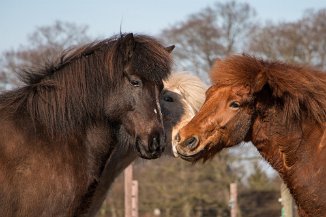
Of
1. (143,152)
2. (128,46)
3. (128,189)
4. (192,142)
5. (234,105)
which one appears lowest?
(128,189)

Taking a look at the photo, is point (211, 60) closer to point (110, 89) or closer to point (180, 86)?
point (180, 86)

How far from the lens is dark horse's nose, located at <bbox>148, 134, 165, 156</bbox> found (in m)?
6.00

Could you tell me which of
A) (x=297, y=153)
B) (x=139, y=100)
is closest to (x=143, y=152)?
(x=139, y=100)

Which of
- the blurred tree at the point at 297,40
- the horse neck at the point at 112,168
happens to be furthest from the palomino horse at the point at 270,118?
the blurred tree at the point at 297,40

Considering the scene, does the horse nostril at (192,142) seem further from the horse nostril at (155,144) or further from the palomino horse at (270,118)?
the horse nostril at (155,144)

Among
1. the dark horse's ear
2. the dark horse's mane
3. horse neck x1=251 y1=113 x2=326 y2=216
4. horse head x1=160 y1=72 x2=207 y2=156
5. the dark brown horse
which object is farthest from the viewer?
horse head x1=160 y1=72 x2=207 y2=156

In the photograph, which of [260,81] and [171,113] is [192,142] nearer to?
[260,81]

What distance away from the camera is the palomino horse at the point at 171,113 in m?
7.50

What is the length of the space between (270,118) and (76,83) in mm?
1865

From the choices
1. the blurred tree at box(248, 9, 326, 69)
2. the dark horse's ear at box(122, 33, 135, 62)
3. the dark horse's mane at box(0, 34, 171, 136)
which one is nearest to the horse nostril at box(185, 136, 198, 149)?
the dark horse's mane at box(0, 34, 171, 136)

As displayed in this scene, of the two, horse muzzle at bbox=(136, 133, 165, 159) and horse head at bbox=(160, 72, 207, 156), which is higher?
horse muzzle at bbox=(136, 133, 165, 159)

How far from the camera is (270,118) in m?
5.57

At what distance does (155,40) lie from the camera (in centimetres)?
645

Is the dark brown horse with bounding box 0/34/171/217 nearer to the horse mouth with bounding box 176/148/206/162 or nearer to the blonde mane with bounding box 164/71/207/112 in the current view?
the horse mouth with bounding box 176/148/206/162
